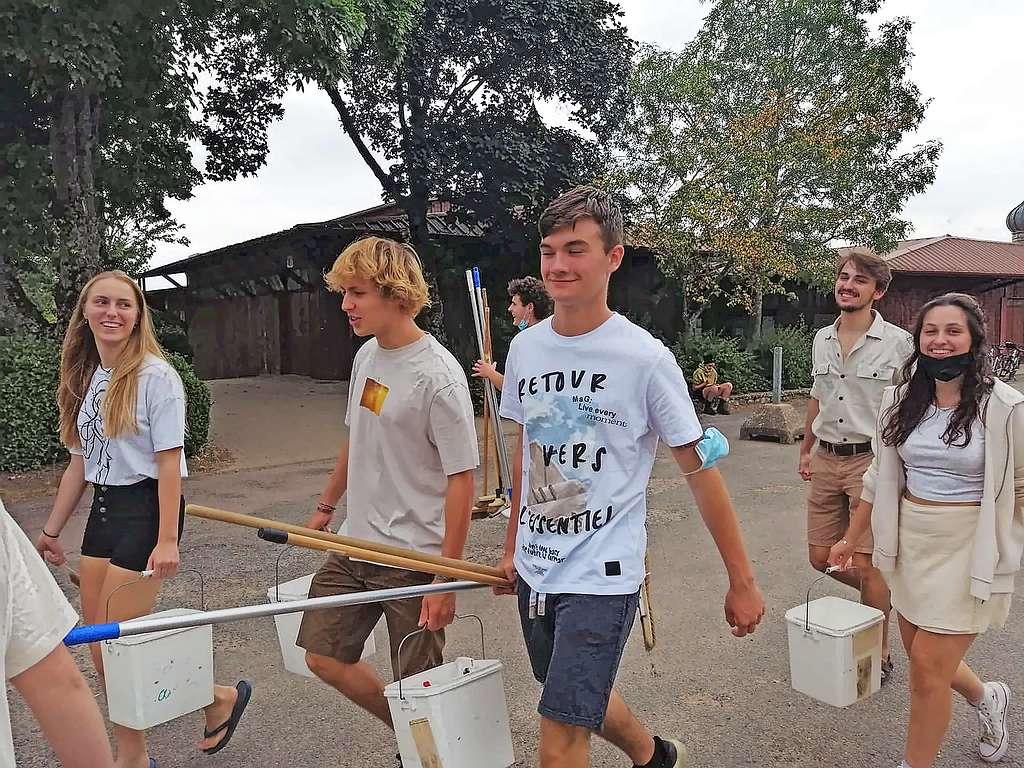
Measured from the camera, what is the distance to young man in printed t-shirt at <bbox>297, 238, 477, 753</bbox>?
2.60 meters

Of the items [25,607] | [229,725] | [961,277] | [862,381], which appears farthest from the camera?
[961,277]

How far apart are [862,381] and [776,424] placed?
316 inches

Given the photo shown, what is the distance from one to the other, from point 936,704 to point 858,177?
15046mm

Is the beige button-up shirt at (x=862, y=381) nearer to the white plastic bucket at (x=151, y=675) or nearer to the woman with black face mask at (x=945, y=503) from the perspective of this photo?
the woman with black face mask at (x=945, y=503)

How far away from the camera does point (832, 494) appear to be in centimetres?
393

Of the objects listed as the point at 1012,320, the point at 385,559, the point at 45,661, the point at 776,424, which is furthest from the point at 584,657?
the point at 1012,320

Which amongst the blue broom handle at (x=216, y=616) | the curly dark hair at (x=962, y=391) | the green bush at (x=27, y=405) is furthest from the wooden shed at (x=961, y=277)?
the blue broom handle at (x=216, y=616)

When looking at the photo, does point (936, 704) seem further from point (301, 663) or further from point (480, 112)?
point (480, 112)

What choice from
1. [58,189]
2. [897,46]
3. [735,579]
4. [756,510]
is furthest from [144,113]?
[897,46]

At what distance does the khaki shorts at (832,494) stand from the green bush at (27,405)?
7.37 m

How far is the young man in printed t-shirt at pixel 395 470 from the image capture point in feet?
8.53

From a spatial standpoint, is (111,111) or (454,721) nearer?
(454,721)

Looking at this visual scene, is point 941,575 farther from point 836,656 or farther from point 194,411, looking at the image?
point 194,411

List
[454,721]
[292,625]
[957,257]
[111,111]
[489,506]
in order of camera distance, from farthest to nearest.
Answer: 1. [957,257]
2. [111,111]
3. [489,506]
4. [292,625]
5. [454,721]
